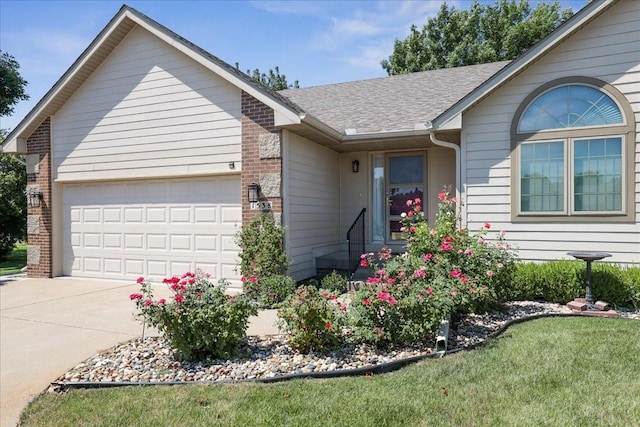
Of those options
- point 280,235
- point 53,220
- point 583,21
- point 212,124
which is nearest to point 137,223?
point 53,220

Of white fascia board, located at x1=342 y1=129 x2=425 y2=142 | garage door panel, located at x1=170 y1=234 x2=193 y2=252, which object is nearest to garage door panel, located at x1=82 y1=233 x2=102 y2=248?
garage door panel, located at x1=170 y1=234 x2=193 y2=252

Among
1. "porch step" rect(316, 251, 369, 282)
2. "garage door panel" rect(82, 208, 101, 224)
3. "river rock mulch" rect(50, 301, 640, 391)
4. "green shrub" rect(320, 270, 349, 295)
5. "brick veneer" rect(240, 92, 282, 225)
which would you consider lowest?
"river rock mulch" rect(50, 301, 640, 391)

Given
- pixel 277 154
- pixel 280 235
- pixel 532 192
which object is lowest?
pixel 280 235

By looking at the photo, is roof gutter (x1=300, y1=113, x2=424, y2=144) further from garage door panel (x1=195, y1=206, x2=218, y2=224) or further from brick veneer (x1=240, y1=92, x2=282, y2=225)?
garage door panel (x1=195, y1=206, x2=218, y2=224)

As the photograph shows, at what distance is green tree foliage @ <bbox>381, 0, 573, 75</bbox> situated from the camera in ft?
76.6

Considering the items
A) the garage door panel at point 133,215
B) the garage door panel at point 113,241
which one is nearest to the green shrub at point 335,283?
the garage door panel at point 133,215

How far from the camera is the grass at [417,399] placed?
2.94m

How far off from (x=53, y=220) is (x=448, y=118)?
8.97 meters

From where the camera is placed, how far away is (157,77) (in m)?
8.74

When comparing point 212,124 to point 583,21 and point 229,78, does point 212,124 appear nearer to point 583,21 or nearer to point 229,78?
point 229,78

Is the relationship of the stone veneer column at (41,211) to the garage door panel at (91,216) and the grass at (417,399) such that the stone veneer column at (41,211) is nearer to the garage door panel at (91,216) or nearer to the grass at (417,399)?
the garage door panel at (91,216)

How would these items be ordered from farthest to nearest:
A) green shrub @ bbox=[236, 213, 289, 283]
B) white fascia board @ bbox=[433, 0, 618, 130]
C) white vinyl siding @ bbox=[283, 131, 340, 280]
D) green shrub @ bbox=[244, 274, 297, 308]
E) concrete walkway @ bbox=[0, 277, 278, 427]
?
white vinyl siding @ bbox=[283, 131, 340, 280], green shrub @ bbox=[236, 213, 289, 283], green shrub @ bbox=[244, 274, 297, 308], white fascia board @ bbox=[433, 0, 618, 130], concrete walkway @ bbox=[0, 277, 278, 427]

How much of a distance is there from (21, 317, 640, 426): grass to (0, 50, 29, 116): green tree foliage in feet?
55.4

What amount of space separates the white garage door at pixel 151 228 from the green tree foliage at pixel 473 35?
19447 mm
